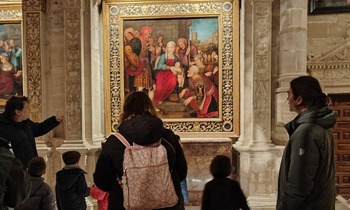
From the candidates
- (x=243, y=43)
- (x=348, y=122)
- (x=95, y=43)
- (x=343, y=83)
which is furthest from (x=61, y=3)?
(x=348, y=122)

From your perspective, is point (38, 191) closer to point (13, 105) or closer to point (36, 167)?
point (36, 167)

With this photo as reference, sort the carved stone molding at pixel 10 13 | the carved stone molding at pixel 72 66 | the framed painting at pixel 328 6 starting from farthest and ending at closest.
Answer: the carved stone molding at pixel 10 13 < the framed painting at pixel 328 6 < the carved stone molding at pixel 72 66

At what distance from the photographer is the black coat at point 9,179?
1418 millimetres

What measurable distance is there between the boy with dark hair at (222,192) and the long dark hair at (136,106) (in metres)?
0.87

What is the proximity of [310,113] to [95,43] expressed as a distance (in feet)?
14.1

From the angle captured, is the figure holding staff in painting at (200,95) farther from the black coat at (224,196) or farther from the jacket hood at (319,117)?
the jacket hood at (319,117)

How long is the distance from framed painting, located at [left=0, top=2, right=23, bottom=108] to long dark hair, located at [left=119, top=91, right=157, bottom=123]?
476 cm

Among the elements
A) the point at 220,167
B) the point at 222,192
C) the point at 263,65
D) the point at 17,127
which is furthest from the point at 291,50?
the point at 17,127

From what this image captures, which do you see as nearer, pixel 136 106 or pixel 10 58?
pixel 136 106

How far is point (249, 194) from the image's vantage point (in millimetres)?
4898

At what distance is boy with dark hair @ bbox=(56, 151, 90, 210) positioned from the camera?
2998 millimetres

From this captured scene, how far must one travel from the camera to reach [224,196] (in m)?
2.47

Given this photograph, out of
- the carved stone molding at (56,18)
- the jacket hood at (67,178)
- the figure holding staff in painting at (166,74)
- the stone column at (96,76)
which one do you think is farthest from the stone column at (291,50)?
the carved stone molding at (56,18)

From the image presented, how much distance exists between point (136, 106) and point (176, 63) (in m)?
3.76
